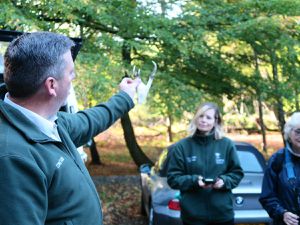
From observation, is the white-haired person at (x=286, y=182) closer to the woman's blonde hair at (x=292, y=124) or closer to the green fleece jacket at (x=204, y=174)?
the woman's blonde hair at (x=292, y=124)

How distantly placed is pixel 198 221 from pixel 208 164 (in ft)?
1.76

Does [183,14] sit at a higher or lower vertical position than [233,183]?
higher

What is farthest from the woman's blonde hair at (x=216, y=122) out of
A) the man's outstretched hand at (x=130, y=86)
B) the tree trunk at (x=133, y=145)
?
the tree trunk at (x=133, y=145)

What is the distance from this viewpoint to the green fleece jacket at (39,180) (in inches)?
57.0

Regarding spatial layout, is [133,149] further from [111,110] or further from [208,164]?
[111,110]

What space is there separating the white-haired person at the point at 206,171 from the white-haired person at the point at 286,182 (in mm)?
532

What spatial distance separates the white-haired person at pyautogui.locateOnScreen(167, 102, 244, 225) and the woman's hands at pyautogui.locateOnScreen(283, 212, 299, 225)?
2.36ft

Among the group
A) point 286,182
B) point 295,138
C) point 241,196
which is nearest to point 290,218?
point 286,182

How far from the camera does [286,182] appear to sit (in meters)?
3.37

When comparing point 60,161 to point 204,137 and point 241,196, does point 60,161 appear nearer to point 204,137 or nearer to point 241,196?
point 204,137

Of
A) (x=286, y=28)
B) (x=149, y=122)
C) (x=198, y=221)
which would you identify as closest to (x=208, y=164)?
(x=198, y=221)

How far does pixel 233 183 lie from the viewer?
3998mm

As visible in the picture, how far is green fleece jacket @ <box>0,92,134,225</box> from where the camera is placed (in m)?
1.45

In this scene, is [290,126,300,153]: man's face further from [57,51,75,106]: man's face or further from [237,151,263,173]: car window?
[237,151,263,173]: car window
